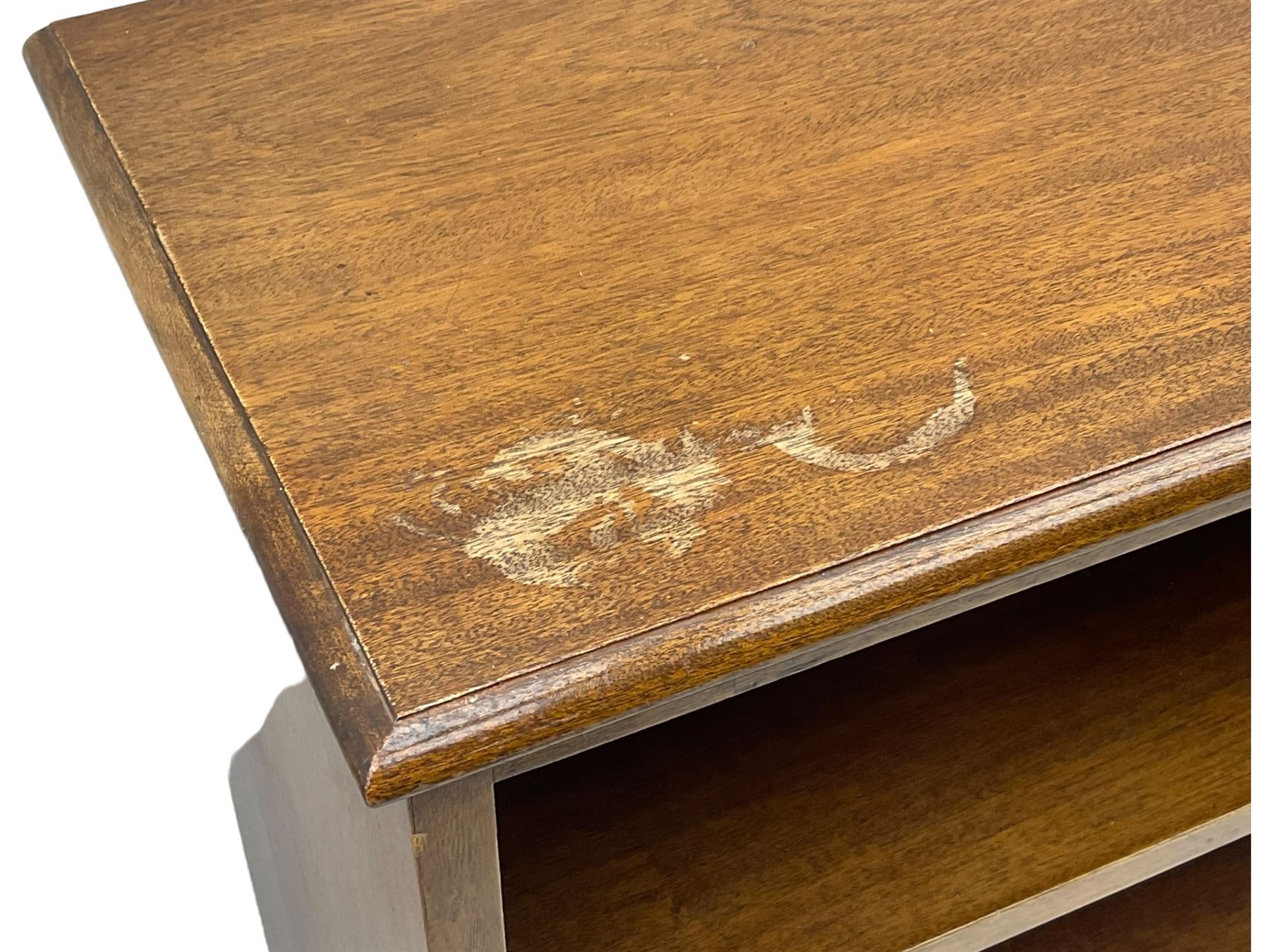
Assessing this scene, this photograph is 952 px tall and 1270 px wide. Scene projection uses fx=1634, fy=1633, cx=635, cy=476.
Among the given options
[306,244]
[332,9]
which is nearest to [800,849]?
[306,244]

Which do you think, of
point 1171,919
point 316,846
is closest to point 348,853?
point 316,846

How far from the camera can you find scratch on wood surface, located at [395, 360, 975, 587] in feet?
1.79

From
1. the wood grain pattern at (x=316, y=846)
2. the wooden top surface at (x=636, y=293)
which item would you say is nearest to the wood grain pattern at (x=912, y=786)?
the wood grain pattern at (x=316, y=846)

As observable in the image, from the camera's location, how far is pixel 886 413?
1.94ft

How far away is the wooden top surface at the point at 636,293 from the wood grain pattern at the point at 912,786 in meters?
0.26

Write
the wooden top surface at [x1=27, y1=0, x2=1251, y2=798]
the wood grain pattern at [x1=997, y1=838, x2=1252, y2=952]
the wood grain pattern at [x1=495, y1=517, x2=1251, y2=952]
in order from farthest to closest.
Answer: the wood grain pattern at [x1=997, y1=838, x2=1252, y2=952] < the wood grain pattern at [x1=495, y1=517, x2=1251, y2=952] < the wooden top surface at [x1=27, y1=0, x2=1251, y2=798]

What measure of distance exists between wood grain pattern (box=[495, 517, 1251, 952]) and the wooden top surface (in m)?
0.26

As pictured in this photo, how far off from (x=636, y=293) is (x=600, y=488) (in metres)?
0.12

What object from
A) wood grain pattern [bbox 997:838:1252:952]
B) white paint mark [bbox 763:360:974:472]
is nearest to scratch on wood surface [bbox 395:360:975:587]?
white paint mark [bbox 763:360:974:472]

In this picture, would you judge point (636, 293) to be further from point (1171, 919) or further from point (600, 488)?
point (1171, 919)

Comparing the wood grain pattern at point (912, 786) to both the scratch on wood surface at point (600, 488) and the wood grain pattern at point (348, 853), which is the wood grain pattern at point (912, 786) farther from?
the scratch on wood surface at point (600, 488)

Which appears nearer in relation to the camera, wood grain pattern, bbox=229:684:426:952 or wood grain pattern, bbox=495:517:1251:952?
wood grain pattern, bbox=229:684:426:952

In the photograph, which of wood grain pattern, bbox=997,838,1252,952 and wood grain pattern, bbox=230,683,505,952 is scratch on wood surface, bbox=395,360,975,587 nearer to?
wood grain pattern, bbox=230,683,505,952

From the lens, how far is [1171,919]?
3.32ft
